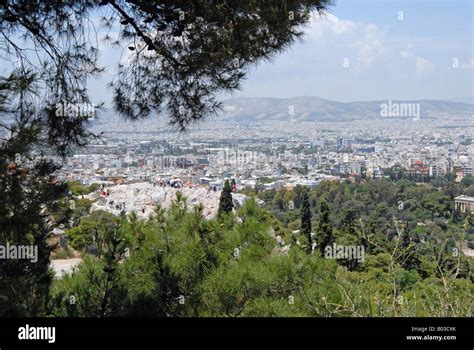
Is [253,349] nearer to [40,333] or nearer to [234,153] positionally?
[40,333]

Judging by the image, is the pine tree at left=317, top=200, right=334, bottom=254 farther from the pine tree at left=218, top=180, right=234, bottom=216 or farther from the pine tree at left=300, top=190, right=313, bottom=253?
the pine tree at left=218, top=180, right=234, bottom=216

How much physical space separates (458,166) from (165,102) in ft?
6.18

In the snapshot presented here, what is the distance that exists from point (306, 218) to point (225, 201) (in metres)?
0.58

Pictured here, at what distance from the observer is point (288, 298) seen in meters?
3.26

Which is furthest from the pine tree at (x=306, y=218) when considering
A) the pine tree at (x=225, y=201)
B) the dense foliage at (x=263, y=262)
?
the pine tree at (x=225, y=201)

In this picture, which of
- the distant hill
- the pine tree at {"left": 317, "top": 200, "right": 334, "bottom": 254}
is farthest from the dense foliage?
the distant hill

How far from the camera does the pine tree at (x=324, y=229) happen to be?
3.75m

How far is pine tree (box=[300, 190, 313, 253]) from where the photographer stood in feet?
12.5

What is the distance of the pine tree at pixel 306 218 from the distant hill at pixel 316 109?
570 millimetres

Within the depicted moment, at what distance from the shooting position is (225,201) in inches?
150

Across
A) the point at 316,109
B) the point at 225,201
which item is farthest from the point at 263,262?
the point at 316,109

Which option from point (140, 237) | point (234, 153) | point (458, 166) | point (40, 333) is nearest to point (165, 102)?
point (234, 153)

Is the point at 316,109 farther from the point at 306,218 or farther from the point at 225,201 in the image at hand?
the point at 225,201

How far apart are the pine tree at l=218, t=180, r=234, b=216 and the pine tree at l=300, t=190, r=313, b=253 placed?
0.51 metres
